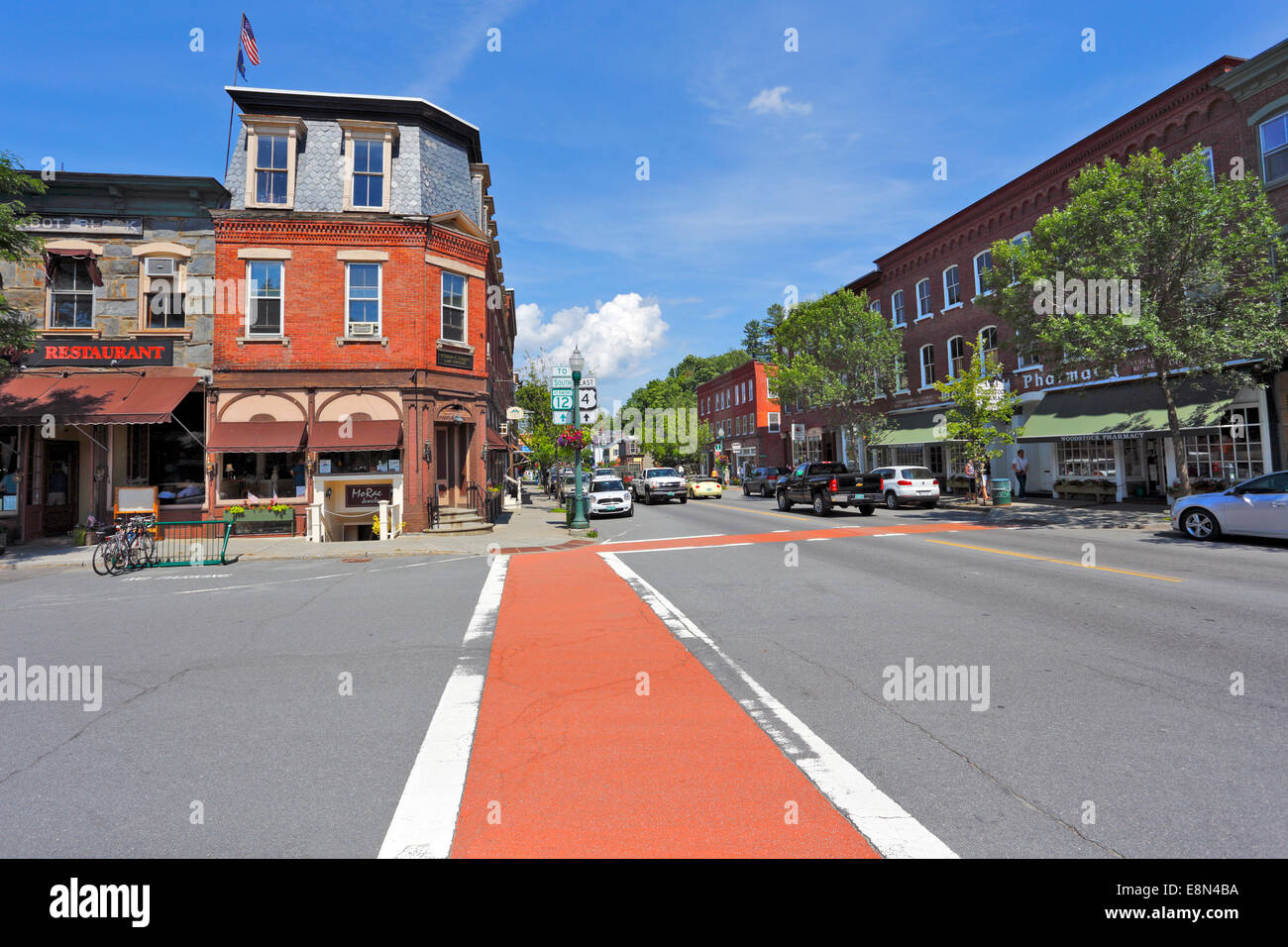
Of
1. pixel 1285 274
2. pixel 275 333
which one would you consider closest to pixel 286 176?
pixel 275 333

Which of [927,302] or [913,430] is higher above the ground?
[927,302]

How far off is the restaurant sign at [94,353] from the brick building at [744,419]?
136 ft

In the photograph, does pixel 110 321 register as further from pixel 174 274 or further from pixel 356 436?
pixel 356 436

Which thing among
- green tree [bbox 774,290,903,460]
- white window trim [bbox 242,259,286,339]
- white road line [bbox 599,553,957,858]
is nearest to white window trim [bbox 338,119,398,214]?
white window trim [bbox 242,259,286,339]

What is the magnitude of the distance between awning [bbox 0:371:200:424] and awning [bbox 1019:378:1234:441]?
1115 inches

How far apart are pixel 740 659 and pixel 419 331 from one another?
1646 centimetres

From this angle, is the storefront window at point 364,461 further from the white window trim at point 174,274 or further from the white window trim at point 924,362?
the white window trim at point 924,362

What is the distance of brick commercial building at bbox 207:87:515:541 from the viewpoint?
1842cm

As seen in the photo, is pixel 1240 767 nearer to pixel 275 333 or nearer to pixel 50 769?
pixel 50 769

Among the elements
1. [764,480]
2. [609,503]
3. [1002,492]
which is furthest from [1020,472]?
[609,503]

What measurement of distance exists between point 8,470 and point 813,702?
77.9 ft

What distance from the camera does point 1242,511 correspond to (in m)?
13.0
